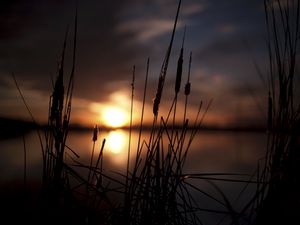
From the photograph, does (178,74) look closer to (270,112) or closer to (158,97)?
(158,97)

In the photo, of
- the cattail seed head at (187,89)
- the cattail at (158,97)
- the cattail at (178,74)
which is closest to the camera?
the cattail at (158,97)

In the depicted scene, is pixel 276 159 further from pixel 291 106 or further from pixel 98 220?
pixel 98 220

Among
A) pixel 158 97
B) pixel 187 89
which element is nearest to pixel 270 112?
pixel 187 89

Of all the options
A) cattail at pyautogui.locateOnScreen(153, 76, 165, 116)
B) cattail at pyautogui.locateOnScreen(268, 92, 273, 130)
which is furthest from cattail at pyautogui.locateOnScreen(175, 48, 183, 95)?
cattail at pyautogui.locateOnScreen(268, 92, 273, 130)

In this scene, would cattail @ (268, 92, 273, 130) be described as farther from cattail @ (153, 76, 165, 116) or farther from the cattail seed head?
cattail @ (153, 76, 165, 116)

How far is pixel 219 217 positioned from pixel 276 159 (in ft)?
8.85

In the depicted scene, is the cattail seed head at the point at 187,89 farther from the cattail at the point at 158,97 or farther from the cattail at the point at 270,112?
the cattail at the point at 270,112

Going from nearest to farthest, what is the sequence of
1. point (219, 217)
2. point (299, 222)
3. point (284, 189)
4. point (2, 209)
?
point (284, 189), point (299, 222), point (2, 209), point (219, 217)

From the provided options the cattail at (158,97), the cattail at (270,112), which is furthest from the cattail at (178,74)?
the cattail at (270,112)

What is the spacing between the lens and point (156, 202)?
56.5 inches

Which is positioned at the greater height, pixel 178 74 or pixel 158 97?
pixel 178 74

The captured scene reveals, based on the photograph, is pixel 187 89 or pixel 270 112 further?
pixel 187 89

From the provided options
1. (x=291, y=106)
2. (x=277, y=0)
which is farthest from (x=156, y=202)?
(x=277, y=0)

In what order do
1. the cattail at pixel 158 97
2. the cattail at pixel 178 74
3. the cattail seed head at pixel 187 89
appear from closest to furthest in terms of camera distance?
the cattail at pixel 158 97 → the cattail at pixel 178 74 → the cattail seed head at pixel 187 89
